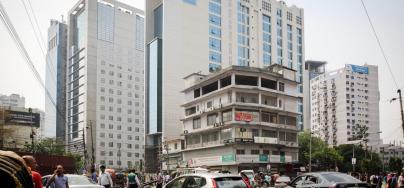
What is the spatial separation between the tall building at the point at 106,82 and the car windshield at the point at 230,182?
10610 cm

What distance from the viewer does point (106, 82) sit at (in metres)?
125

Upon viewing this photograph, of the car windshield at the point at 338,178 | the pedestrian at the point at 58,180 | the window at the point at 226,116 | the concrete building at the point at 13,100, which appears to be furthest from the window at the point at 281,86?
the concrete building at the point at 13,100

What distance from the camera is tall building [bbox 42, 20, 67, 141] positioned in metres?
135

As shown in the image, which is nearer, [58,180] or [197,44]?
[58,180]

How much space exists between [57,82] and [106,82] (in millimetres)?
23674

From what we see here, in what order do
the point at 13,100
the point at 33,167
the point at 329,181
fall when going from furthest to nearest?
1. the point at 13,100
2. the point at 329,181
3. the point at 33,167

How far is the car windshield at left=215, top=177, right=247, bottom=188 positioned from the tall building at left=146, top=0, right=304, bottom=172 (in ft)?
246

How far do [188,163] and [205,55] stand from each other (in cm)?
3400

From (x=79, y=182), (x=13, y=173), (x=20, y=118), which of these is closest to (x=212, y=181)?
(x=79, y=182)

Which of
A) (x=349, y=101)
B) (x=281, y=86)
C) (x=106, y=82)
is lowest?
(x=281, y=86)

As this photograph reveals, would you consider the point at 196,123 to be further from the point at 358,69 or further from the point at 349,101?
the point at 358,69

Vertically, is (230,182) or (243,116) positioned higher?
(243,116)

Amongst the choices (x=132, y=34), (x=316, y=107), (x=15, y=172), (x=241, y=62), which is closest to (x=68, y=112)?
(x=132, y=34)

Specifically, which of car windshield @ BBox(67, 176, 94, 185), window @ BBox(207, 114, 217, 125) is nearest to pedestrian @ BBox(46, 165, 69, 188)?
car windshield @ BBox(67, 176, 94, 185)
